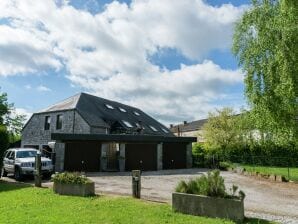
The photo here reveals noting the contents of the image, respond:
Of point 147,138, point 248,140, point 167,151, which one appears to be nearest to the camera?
point 147,138

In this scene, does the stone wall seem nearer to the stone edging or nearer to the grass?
the stone edging

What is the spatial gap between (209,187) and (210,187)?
0.10 feet

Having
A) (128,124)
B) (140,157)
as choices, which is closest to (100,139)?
(140,157)

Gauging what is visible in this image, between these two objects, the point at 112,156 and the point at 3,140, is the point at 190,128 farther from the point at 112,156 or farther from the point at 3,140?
the point at 3,140

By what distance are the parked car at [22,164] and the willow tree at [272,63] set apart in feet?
41.3

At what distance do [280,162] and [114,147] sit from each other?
51.0 ft

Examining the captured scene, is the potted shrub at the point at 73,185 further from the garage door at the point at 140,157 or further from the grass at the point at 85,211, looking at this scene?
the garage door at the point at 140,157

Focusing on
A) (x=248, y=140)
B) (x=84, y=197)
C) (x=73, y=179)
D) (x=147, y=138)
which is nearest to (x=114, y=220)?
(x=84, y=197)

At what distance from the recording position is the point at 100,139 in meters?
28.7

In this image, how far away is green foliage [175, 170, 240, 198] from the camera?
11.2m

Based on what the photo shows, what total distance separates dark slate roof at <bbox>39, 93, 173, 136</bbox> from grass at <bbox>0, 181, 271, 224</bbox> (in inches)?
823

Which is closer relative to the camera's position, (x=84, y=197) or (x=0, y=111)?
(x=84, y=197)

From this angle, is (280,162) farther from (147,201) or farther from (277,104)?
(147,201)

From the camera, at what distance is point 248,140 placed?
4234 centimetres
